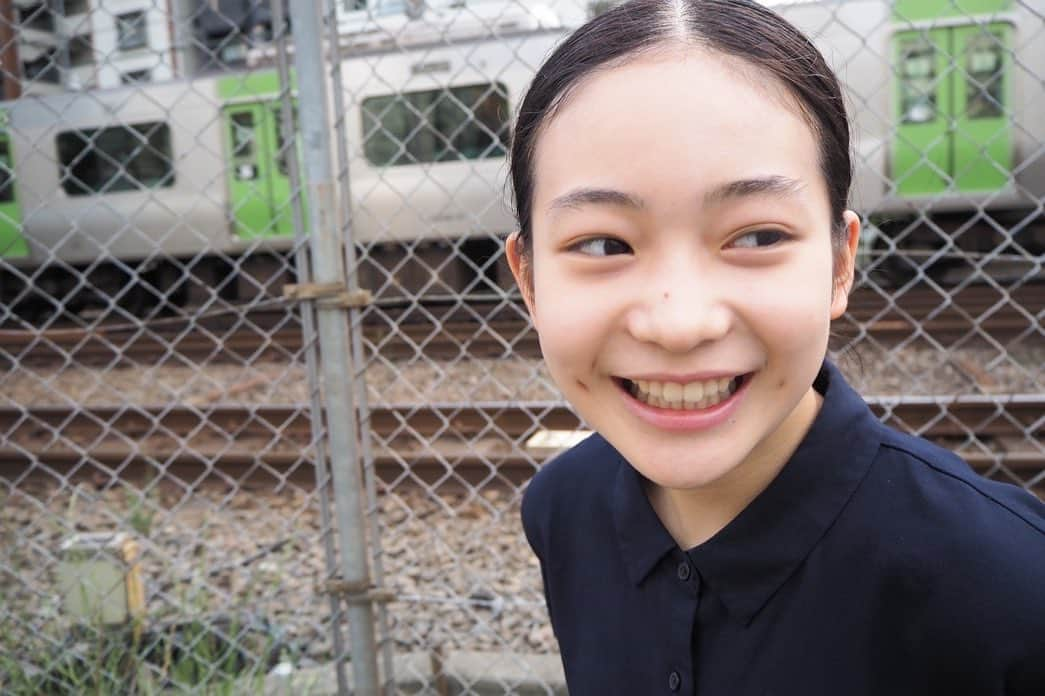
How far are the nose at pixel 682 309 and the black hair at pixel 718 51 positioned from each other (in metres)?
0.22

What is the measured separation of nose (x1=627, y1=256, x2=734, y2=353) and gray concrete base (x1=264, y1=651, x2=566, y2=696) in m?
1.91

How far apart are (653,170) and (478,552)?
3.18 m

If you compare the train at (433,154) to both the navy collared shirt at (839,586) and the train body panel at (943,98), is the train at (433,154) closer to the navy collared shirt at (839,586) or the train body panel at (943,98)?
the train body panel at (943,98)

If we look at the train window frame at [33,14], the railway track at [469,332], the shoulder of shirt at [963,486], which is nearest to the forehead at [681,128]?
the shoulder of shirt at [963,486]

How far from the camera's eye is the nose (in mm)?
925

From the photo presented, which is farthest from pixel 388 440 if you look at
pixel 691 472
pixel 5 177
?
pixel 5 177

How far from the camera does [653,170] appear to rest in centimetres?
92

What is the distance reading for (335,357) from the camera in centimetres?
199

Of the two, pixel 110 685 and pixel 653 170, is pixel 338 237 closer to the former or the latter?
pixel 653 170

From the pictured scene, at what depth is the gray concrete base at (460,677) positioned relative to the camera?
262 centimetres

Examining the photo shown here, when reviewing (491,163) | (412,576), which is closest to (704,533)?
(412,576)

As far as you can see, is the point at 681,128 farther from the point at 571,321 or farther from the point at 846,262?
the point at 846,262

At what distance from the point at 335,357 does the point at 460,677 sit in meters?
1.16

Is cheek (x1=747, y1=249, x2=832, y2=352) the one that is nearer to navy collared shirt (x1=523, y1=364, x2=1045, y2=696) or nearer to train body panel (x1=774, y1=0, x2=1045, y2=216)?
navy collared shirt (x1=523, y1=364, x2=1045, y2=696)
